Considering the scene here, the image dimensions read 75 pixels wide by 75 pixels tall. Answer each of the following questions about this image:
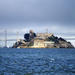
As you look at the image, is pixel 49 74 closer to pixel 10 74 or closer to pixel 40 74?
pixel 40 74

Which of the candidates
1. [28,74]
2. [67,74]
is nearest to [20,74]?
[28,74]

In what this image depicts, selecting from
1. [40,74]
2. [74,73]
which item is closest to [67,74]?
[74,73]

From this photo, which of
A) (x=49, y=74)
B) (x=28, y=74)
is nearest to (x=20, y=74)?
(x=28, y=74)

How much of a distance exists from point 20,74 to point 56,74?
16.0 ft

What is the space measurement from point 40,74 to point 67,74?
147 inches

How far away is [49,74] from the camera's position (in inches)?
1325

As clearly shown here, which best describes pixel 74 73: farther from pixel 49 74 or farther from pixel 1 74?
pixel 1 74

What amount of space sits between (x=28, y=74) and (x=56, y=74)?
3.80 m

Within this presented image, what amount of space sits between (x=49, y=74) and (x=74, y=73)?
382cm

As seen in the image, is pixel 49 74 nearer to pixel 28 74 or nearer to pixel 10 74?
pixel 28 74

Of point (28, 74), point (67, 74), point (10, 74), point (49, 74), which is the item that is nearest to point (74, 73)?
point (67, 74)

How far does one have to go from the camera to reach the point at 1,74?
109 feet

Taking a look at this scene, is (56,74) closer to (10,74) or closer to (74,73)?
(74,73)

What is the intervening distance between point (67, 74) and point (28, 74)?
537 centimetres
